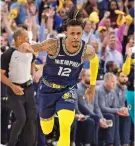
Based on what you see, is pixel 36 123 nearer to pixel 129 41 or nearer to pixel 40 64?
pixel 40 64

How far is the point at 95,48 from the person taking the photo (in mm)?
9828

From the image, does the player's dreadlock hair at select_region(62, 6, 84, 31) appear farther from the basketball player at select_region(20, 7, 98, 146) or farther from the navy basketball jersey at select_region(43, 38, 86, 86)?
the navy basketball jersey at select_region(43, 38, 86, 86)

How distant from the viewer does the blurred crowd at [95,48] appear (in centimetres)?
887

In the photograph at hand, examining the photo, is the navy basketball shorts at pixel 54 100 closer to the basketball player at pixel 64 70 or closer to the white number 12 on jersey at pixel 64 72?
the basketball player at pixel 64 70

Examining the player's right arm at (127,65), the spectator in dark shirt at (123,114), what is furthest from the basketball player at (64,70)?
the player's right arm at (127,65)

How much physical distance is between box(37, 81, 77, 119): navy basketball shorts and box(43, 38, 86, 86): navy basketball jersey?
0.38 ft

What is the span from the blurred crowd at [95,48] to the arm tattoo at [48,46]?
619 millimetres

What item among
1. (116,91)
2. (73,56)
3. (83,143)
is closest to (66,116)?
(73,56)

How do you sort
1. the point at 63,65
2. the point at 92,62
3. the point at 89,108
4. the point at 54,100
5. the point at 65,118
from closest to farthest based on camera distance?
the point at 65,118 → the point at 63,65 → the point at 54,100 → the point at 92,62 → the point at 89,108

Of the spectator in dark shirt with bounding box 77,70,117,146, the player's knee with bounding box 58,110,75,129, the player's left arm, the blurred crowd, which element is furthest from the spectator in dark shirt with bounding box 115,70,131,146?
the player's knee with bounding box 58,110,75,129

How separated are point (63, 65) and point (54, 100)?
486mm

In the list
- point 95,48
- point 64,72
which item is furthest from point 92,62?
point 95,48

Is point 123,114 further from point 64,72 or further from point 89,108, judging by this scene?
point 64,72

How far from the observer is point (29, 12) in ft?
36.5
